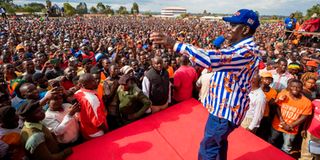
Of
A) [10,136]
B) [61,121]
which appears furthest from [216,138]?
A: [10,136]

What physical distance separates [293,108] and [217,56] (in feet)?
8.59

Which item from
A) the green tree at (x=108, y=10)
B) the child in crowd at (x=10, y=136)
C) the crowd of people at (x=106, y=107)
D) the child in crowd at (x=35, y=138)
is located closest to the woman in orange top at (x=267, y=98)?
the crowd of people at (x=106, y=107)

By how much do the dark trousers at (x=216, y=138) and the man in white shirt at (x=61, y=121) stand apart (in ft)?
5.36

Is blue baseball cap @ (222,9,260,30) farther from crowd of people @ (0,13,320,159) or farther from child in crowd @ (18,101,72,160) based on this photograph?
child in crowd @ (18,101,72,160)

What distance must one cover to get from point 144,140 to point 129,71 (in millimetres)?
Answer: 1707

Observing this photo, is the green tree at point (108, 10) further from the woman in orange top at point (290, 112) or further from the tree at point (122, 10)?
the woman in orange top at point (290, 112)

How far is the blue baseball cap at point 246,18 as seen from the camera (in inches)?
61.1

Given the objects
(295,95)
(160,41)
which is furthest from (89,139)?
(295,95)

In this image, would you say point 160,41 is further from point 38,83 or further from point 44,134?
point 38,83

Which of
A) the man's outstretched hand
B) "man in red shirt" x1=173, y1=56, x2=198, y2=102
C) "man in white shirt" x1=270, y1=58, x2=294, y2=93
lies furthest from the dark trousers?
"man in white shirt" x1=270, y1=58, x2=294, y2=93

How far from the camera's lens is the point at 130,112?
318 centimetres

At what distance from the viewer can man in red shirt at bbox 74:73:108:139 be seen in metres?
2.47

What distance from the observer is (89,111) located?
8.11 ft

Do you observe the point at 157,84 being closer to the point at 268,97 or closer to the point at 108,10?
the point at 268,97
